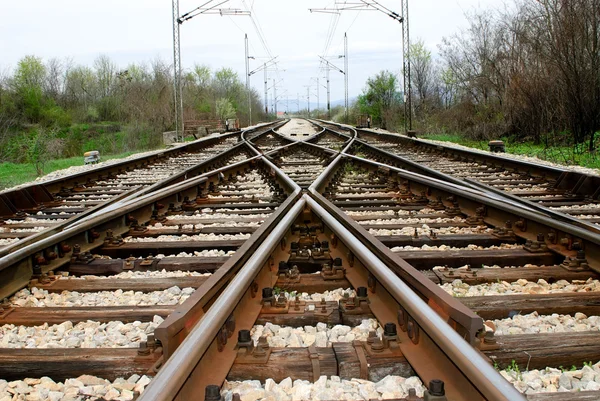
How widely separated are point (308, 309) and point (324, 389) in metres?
0.70

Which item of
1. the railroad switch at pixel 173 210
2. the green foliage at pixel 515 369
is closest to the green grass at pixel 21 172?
the railroad switch at pixel 173 210

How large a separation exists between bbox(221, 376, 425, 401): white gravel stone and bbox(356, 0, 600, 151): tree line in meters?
11.6

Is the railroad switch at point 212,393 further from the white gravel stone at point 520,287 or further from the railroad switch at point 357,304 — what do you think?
the white gravel stone at point 520,287

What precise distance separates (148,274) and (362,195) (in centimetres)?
327

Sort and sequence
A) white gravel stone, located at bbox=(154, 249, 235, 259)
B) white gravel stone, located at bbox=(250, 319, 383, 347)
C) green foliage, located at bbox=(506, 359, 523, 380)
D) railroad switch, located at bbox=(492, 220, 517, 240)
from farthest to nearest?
railroad switch, located at bbox=(492, 220, 517, 240) < white gravel stone, located at bbox=(154, 249, 235, 259) < white gravel stone, located at bbox=(250, 319, 383, 347) < green foliage, located at bbox=(506, 359, 523, 380)

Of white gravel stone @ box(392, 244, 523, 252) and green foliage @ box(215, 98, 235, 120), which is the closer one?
white gravel stone @ box(392, 244, 523, 252)

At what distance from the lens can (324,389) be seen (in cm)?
181

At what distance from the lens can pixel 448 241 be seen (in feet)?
12.6

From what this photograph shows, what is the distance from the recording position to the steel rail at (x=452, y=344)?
1.43 metres

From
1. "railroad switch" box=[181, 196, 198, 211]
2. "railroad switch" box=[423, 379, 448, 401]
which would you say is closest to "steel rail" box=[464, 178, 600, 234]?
"railroad switch" box=[423, 379, 448, 401]

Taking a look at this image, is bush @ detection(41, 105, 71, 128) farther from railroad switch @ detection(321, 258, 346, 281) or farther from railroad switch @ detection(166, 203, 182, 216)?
railroad switch @ detection(321, 258, 346, 281)

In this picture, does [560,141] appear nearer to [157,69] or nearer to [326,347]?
[326,347]

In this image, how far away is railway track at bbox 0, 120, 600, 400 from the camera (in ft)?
5.99

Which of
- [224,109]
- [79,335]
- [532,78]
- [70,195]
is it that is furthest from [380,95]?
[79,335]
